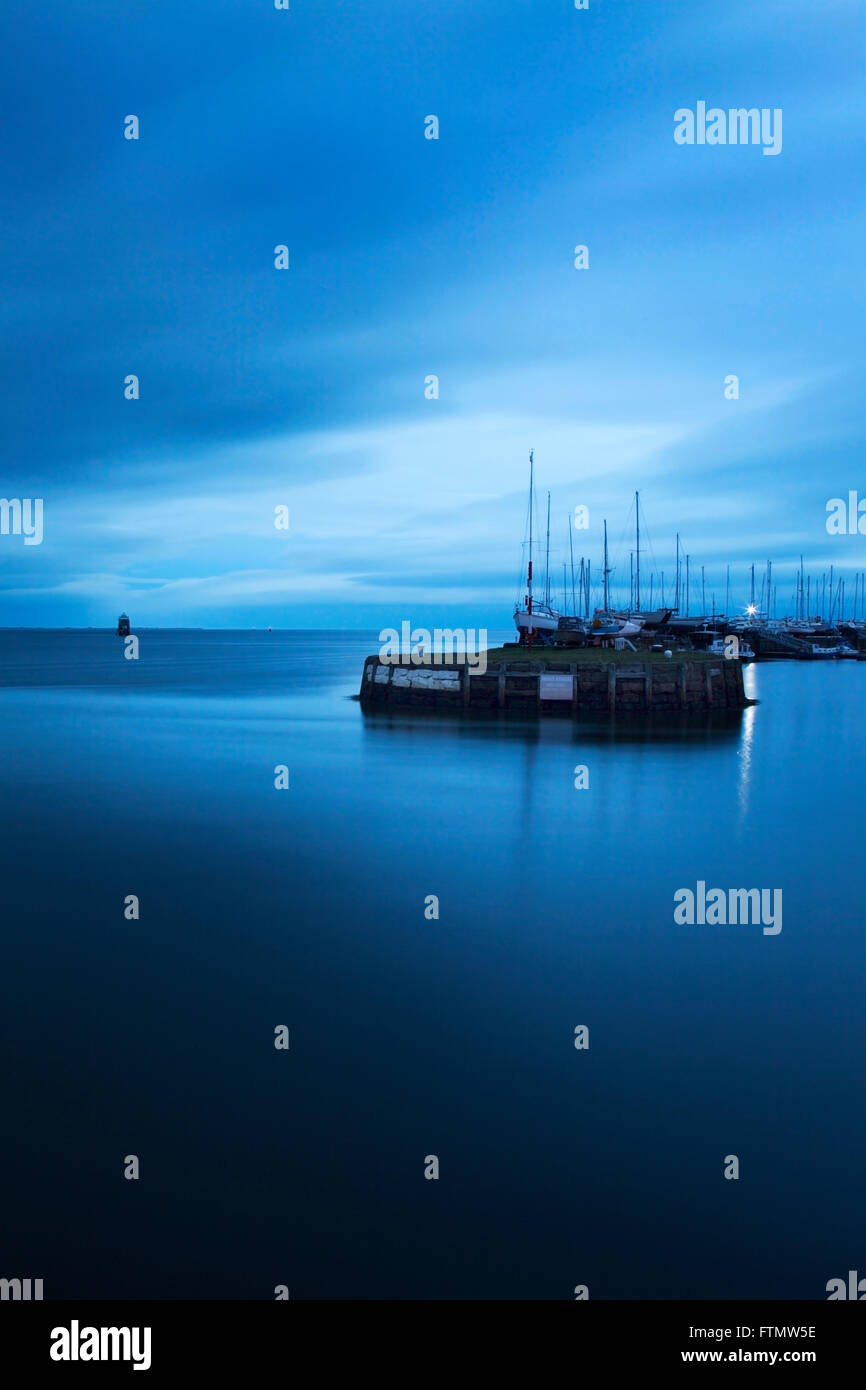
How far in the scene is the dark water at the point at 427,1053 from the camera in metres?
9.46

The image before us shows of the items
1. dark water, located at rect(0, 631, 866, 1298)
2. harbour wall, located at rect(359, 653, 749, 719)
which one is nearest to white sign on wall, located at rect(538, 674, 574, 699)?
harbour wall, located at rect(359, 653, 749, 719)

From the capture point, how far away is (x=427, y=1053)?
13531 millimetres

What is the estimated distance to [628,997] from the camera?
15.8m

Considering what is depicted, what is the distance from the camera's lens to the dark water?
9461mm

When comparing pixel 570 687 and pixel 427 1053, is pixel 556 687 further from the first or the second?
pixel 427 1053

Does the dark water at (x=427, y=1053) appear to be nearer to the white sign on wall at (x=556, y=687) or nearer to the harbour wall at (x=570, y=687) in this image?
the white sign on wall at (x=556, y=687)

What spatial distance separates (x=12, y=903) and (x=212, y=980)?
22.8 ft

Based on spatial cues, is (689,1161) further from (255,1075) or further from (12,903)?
(12,903)

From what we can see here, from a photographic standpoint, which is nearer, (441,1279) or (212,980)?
(441,1279)

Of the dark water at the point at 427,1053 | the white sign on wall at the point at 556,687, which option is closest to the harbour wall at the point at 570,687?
the white sign on wall at the point at 556,687

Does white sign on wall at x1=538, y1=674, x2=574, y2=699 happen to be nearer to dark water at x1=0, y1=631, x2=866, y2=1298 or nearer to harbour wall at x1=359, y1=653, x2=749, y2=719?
harbour wall at x1=359, y1=653, x2=749, y2=719
